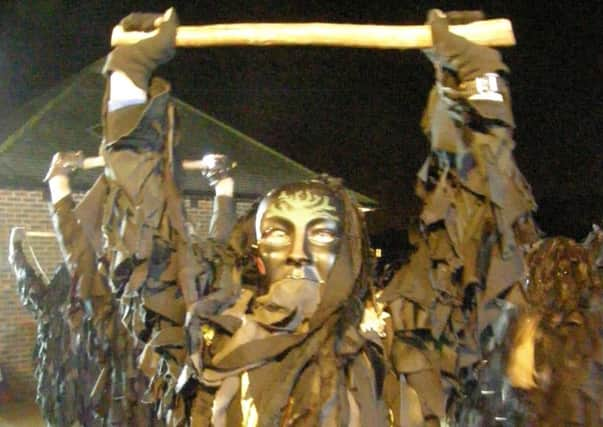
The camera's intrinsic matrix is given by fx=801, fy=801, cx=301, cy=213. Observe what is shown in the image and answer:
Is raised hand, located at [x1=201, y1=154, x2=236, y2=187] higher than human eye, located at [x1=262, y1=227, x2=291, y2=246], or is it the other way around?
raised hand, located at [x1=201, y1=154, x2=236, y2=187]

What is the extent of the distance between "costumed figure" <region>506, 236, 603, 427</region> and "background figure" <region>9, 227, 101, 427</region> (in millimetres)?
2266

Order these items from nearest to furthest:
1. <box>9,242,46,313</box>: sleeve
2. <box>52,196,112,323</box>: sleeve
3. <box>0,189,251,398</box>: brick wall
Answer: <box>52,196,112,323</box>: sleeve, <box>9,242,46,313</box>: sleeve, <box>0,189,251,398</box>: brick wall

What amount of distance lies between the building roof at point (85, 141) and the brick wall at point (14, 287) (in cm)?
22

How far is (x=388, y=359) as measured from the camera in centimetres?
203

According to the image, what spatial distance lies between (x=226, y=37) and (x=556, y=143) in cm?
494

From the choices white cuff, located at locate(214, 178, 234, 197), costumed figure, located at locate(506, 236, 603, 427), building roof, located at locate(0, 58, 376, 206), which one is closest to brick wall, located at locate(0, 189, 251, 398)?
building roof, located at locate(0, 58, 376, 206)

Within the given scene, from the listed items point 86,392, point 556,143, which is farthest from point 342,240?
point 556,143

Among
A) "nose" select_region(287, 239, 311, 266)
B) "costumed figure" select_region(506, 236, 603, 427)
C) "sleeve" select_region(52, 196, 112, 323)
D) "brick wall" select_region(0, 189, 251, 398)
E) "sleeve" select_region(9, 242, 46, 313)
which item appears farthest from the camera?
"brick wall" select_region(0, 189, 251, 398)

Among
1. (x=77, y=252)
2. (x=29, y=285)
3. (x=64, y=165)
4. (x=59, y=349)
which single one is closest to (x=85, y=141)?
(x=29, y=285)

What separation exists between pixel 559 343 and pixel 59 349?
9.92ft

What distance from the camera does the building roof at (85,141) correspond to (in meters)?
9.45

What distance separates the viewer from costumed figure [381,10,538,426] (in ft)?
6.20

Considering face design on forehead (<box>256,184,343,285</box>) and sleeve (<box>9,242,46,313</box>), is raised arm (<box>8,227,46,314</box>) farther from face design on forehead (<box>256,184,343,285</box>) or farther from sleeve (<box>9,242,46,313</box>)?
face design on forehead (<box>256,184,343,285</box>)

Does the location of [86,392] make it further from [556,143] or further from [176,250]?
[556,143]
